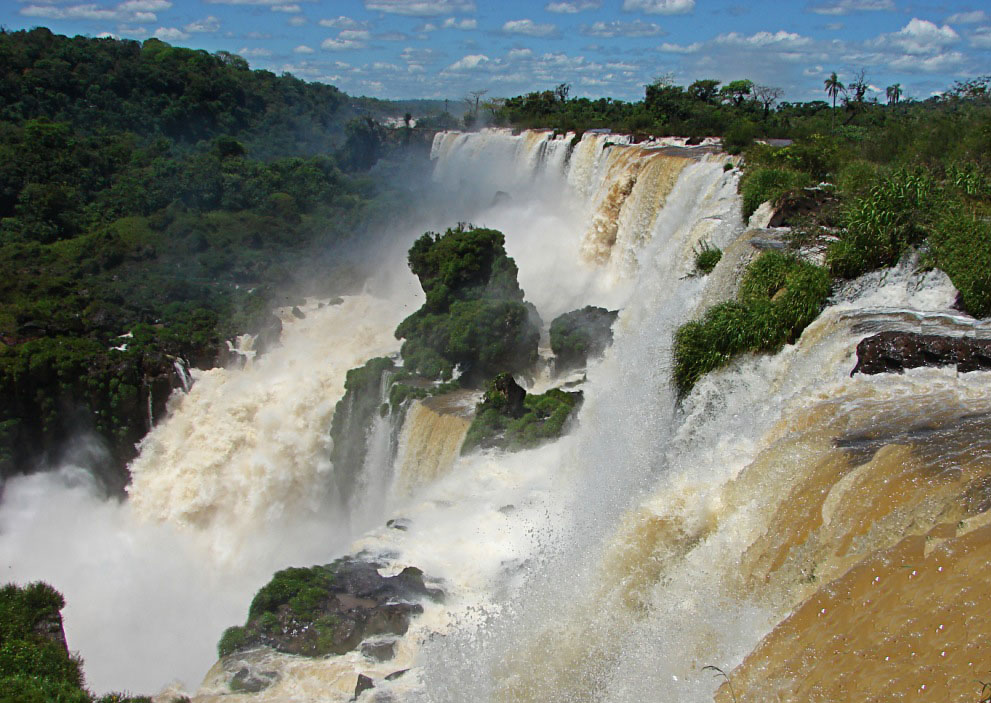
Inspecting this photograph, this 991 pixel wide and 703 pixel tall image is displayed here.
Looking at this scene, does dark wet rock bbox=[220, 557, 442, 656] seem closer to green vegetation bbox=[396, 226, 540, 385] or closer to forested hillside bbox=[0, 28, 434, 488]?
green vegetation bbox=[396, 226, 540, 385]

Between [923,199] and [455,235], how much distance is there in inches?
504

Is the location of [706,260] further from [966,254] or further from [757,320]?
[966,254]

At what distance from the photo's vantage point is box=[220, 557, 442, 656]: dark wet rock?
29.3ft

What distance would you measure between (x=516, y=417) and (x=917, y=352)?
8.26 m

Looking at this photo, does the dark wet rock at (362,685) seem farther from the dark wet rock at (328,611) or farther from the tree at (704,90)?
the tree at (704,90)

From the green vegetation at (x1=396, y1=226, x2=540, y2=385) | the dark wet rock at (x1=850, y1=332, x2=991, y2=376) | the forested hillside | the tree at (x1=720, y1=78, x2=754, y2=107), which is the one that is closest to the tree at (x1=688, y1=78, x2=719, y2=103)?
the tree at (x1=720, y1=78, x2=754, y2=107)

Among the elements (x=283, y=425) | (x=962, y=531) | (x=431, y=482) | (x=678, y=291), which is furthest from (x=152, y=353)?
(x=962, y=531)

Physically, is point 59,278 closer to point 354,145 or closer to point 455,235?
point 455,235

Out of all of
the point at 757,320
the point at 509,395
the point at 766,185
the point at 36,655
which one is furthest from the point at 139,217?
the point at 757,320

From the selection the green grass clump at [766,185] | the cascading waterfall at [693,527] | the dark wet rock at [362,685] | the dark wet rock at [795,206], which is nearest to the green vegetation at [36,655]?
the cascading waterfall at [693,527]

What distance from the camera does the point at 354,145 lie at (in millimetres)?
50250

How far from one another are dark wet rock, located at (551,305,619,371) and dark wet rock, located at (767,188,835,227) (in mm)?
5045

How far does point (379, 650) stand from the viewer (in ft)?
28.3

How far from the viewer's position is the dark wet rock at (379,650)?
8508 mm
